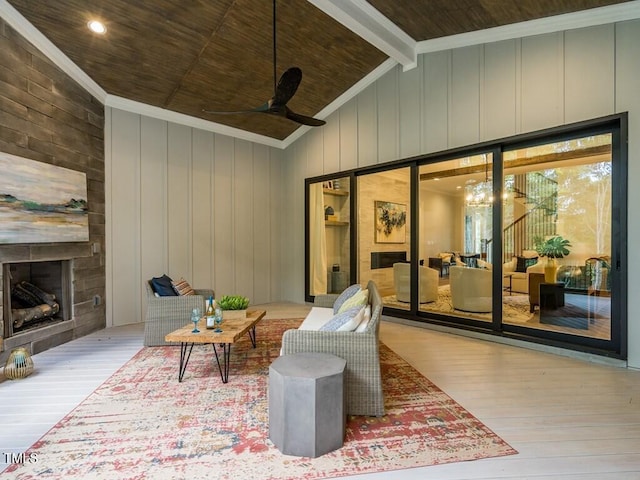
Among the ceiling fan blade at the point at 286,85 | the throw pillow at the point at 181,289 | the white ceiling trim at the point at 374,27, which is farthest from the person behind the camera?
the throw pillow at the point at 181,289

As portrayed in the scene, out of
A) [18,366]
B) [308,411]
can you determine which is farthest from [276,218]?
[308,411]

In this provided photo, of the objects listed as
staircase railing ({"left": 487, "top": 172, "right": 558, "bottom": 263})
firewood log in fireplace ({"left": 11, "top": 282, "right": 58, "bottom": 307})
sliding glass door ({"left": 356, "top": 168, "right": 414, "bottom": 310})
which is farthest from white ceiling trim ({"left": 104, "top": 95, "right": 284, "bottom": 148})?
staircase railing ({"left": 487, "top": 172, "right": 558, "bottom": 263})

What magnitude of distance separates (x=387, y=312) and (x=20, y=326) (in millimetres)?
4814

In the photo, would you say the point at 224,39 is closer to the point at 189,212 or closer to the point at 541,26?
the point at 189,212

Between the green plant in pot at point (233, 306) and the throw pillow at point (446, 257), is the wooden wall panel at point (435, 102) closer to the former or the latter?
the throw pillow at point (446, 257)

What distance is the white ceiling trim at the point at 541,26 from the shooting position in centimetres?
346

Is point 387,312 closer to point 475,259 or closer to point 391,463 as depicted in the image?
point 475,259

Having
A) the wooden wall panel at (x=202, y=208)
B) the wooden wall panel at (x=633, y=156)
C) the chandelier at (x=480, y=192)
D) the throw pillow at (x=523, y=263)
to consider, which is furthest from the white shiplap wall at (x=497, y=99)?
the wooden wall panel at (x=202, y=208)

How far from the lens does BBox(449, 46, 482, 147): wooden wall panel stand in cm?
448

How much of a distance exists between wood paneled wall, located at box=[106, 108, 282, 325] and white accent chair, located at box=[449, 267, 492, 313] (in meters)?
3.60

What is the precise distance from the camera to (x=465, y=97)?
15.0ft

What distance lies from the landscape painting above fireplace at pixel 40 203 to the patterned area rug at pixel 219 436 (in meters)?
1.95

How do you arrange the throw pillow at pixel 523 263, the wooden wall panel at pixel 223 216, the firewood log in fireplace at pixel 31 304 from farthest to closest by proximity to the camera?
1. the wooden wall panel at pixel 223 216
2. the throw pillow at pixel 523 263
3. the firewood log in fireplace at pixel 31 304

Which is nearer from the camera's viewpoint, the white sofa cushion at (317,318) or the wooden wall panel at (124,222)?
the white sofa cushion at (317,318)
